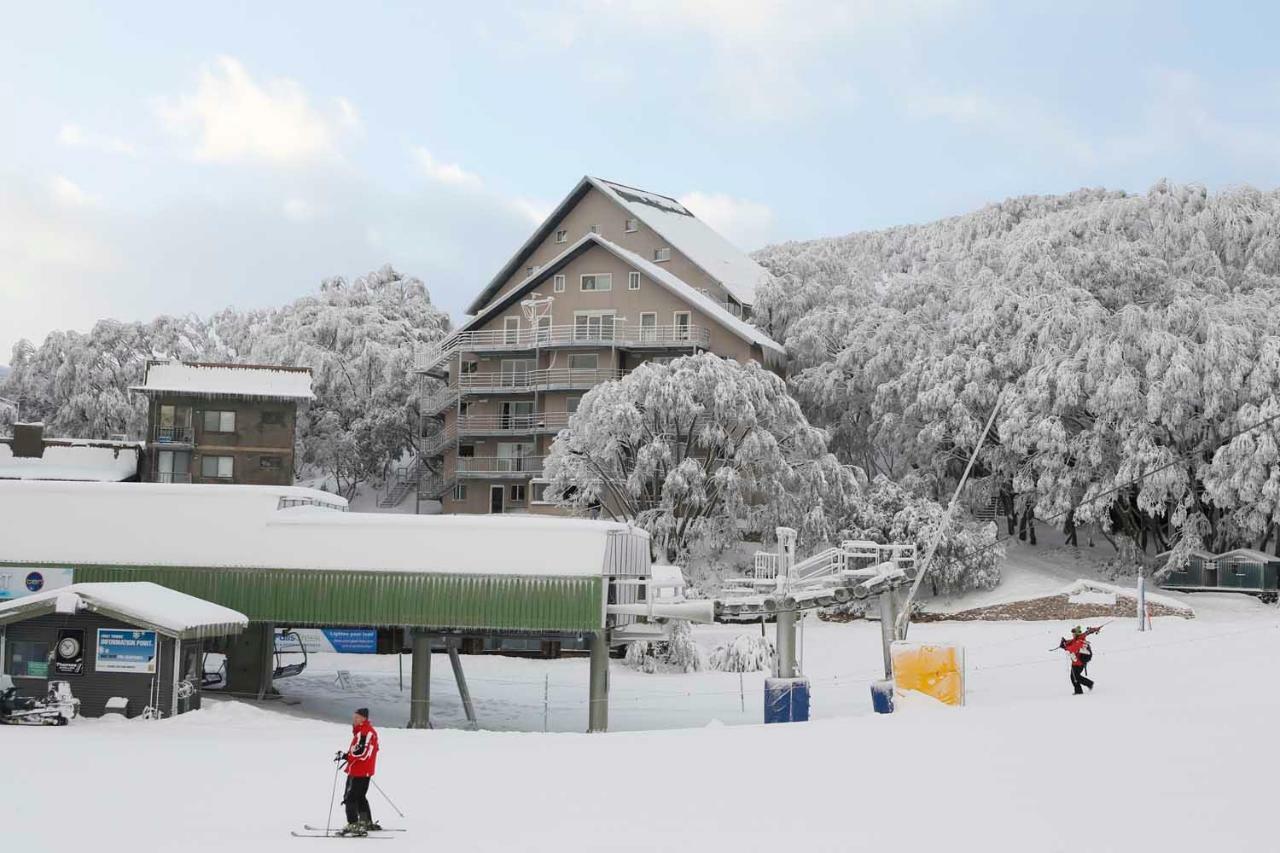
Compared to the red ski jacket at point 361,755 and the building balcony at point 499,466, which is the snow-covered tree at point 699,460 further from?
the red ski jacket at point 361,755

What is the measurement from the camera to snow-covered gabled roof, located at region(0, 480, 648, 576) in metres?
37.2

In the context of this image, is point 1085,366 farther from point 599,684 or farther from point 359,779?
point 359,779

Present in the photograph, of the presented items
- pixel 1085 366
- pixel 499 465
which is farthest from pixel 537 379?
pixel 1085 366

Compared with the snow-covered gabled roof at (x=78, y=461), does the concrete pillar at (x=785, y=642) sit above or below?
below

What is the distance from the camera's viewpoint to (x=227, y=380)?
71.8m

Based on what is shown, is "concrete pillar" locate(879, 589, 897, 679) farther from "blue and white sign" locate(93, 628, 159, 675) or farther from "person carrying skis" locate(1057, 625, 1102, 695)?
"blue and white sign" locate(93, 628, 159, 675)

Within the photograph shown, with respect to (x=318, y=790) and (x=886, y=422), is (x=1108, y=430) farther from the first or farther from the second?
(x=318, y=790)

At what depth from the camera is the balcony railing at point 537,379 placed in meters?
73.2

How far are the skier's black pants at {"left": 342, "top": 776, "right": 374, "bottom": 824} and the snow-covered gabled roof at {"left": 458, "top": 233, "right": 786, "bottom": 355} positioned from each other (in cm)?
5281

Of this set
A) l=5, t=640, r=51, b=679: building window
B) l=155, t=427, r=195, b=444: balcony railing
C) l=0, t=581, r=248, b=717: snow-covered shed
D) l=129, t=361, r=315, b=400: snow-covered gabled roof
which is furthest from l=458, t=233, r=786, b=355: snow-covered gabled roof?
l=5, t=640, r=51, b=679: building window

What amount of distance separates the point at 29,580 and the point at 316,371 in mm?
43686

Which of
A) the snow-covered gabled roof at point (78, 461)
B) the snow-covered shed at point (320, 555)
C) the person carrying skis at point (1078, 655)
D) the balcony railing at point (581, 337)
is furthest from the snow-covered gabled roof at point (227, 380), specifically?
the person carrying skis at point (1078, 655)

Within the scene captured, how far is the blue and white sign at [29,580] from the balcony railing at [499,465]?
37078 millimetres

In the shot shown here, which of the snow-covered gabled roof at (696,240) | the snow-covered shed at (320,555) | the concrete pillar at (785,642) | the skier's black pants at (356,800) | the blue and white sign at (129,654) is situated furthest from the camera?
the snow-covered gabled roof at (696,240)
